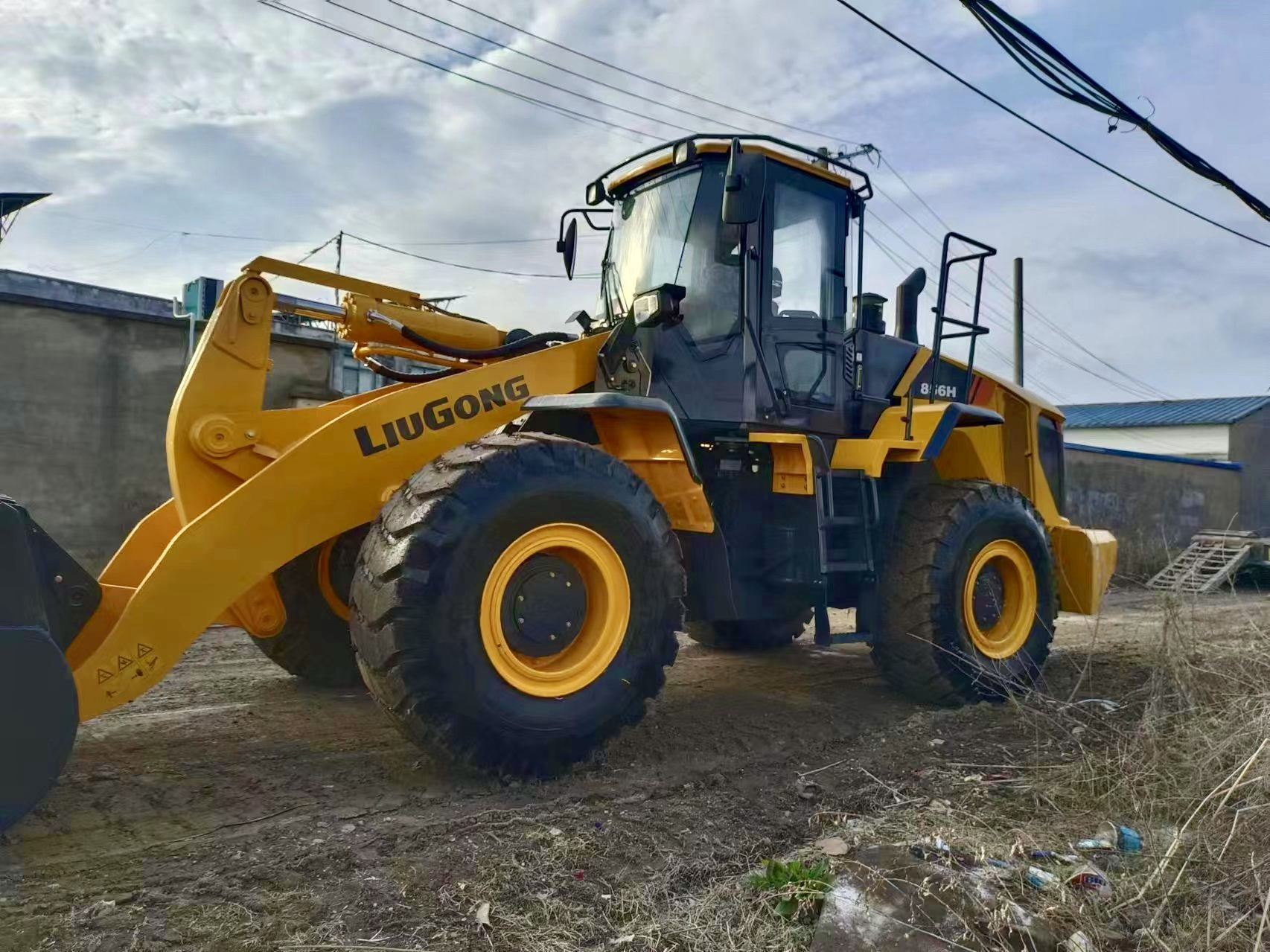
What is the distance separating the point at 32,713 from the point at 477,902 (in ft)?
5.00

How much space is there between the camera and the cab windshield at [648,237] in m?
5.28

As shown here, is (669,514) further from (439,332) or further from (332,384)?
(332,384)

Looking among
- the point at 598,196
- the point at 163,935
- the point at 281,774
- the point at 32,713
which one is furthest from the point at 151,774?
the point at 598,196

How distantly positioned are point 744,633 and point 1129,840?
4.02 metres

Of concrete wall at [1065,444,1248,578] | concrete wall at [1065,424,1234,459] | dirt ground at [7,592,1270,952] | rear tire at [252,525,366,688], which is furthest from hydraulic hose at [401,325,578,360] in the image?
concrete wall at [1065,424,1234,459]

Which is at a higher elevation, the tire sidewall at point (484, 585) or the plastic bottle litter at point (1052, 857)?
the tire sidewall at point (484, 585)

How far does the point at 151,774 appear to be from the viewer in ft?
12.8

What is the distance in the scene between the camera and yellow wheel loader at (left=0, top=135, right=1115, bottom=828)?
11.7ft

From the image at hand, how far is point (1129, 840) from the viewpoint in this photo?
346 cm

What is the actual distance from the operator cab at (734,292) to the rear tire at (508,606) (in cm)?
115

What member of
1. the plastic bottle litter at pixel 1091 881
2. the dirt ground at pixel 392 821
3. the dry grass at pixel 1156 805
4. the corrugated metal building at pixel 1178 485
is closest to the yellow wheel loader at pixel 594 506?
the dirt ground at pixel 392 821

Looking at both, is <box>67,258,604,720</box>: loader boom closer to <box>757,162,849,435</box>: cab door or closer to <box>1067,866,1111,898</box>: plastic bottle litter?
<box>757,162,849,435</box>: cab door

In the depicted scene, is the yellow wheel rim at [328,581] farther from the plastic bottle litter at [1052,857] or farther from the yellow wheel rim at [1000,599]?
the yellow wheel rim at [1000,599]

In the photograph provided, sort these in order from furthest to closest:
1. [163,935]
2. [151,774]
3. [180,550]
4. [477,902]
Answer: [151,774] → [180,550] → [477,902] → [163,935]
